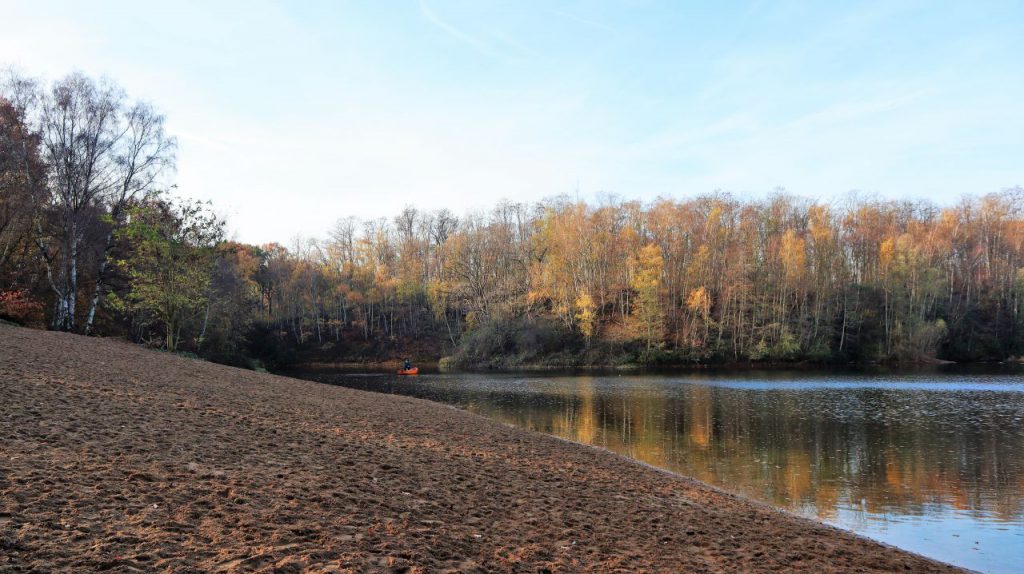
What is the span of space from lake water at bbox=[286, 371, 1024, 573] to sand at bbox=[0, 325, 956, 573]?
2.12 metres

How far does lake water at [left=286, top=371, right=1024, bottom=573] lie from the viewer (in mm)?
10656

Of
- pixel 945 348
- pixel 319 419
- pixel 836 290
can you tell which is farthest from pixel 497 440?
pixel 945 348

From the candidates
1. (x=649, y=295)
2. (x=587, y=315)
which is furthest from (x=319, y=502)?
(x=649, y=295)

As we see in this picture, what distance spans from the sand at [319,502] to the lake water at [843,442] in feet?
6.97

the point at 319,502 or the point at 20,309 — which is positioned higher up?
the point at 20,309

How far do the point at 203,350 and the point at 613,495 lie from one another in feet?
136

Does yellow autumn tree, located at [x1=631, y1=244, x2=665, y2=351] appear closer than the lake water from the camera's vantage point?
No

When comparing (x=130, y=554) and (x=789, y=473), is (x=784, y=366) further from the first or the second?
(x=130, y=554)

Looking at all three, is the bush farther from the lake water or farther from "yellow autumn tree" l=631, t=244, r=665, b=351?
"yellow autumn tree" l=631, t=244, r=665, b=351

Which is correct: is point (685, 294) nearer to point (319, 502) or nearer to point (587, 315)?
point (587, 315)

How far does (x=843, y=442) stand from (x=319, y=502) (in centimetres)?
1729

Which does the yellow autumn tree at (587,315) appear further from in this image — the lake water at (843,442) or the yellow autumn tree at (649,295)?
the lake water at (843,442)

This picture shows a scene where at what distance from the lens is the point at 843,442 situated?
18.4m

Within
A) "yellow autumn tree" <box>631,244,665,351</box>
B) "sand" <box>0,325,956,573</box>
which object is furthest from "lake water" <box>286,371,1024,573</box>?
"yellow autumn tree" <box>631,244,665,351</box>
